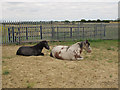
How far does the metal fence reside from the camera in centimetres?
1454

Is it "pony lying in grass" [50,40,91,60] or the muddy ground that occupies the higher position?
"pony lying in grass" [50,40,91,60]

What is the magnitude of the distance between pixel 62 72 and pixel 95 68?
1582 mm

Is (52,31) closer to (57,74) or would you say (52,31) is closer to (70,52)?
(70,52)

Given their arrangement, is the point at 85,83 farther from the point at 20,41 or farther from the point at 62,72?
the point at 20,41

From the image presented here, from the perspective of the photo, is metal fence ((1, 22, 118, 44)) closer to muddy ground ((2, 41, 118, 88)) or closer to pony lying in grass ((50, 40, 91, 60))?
pony lying in grass ((50, 40, 91, 60))

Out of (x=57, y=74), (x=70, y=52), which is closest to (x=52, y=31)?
(x=70, y=52)

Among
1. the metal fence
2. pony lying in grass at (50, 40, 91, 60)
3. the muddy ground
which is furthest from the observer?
the metal fence

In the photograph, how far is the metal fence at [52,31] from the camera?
1454 cm

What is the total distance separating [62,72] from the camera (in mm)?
6203

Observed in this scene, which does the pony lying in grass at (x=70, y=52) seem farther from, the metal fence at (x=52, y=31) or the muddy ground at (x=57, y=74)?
the metal fence at (x=52, y=31)

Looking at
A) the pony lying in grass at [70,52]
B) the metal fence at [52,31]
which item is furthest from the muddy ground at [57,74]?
the metal fence at [52,31]

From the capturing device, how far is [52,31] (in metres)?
16.9

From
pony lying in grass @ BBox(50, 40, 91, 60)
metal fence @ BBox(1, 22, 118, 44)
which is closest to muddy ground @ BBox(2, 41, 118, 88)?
pony lying in grass @ BBox(50, 40, 91, 60)

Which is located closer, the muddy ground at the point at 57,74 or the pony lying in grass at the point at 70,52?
the muddy ground at the point at 57,74
